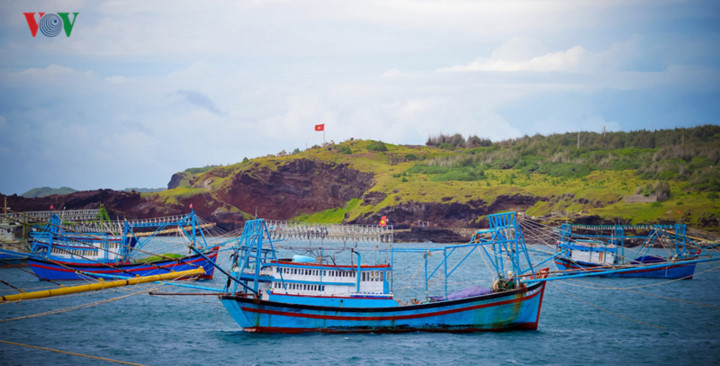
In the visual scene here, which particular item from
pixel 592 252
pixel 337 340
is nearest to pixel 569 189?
pixel 592 252

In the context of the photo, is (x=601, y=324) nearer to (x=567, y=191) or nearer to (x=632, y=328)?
(x=632, y=328)

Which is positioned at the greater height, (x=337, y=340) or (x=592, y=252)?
(x=592, y=252)

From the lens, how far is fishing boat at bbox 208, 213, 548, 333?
3972 centimetres

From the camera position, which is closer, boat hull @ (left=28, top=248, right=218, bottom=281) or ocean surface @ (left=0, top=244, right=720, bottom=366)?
ocean surface @ (left=0, top=244, right=720, bottom=366)

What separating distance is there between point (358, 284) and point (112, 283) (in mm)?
17137

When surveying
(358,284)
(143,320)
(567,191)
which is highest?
(567,191)

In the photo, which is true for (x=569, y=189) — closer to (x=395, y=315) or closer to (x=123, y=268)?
(x=123, y=268)

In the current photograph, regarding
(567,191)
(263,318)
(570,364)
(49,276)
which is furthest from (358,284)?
(567,191)

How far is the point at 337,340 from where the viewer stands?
39.0 meters

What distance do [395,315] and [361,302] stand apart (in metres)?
2.70

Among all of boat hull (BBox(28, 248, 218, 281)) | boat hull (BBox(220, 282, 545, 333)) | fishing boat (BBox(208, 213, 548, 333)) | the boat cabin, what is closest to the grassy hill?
the boat cabin

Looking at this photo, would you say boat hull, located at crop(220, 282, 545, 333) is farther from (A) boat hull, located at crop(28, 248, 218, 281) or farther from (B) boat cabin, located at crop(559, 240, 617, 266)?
(B) boat cabin, located at crop(559, 240, 617, 266)

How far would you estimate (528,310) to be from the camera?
41.5m

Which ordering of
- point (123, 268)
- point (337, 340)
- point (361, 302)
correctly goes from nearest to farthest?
point (337, 340) → point (361, 302) → point (123, 268)
